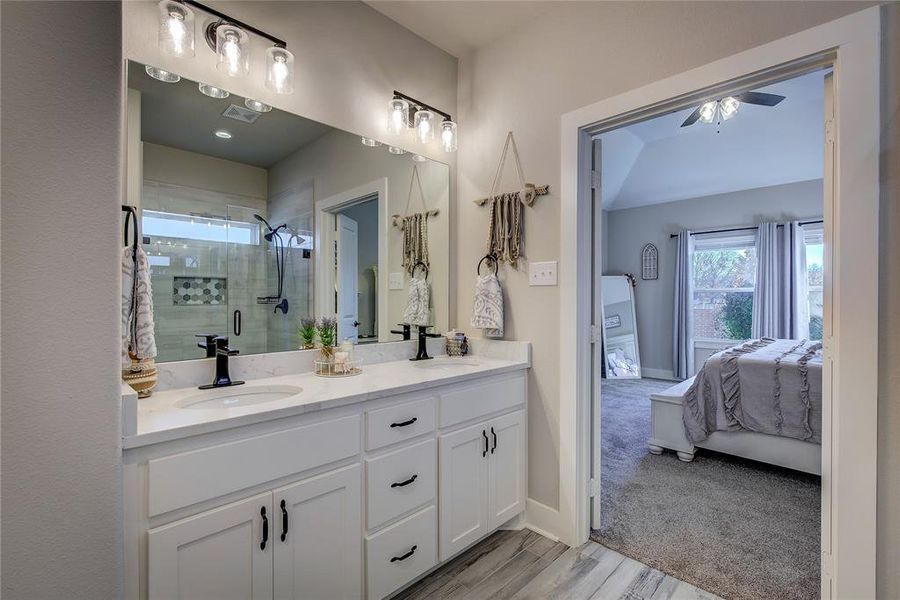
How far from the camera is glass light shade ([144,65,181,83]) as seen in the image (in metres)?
1.46

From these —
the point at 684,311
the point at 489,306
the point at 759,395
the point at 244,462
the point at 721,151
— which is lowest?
the point at 759,395

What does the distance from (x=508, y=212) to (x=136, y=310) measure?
171 centimetres

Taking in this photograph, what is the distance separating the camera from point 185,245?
1566mm

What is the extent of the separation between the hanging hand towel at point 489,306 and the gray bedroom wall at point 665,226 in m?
4.51

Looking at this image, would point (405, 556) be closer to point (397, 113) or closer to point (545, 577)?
point (545, 577)

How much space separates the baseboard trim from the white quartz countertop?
2.39ft

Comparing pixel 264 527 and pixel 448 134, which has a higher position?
pixel 448 134

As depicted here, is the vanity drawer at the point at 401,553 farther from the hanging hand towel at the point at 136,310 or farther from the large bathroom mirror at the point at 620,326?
the large bathroom mirror at the point at 620,326

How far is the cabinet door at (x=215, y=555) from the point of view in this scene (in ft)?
3.47

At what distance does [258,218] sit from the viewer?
176 cm

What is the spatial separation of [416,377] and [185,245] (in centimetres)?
105

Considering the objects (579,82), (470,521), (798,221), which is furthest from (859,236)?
(798,221)

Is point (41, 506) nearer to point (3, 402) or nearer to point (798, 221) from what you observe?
point (3, 402)

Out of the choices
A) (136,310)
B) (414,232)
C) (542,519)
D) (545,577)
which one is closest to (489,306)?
(414,232)
